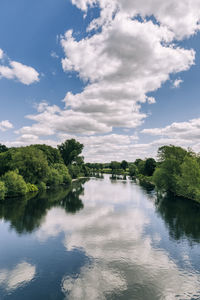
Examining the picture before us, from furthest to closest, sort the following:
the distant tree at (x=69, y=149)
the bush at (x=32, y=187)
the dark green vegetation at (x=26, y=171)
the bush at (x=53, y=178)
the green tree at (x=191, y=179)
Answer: the distant tree at (x=69, y=149) < the bush at (x=53, y=178) < the bush at (x=32, y=187) < the dark green vegetation at (x=26, y=171) < the green tree at (x=191, y=179)

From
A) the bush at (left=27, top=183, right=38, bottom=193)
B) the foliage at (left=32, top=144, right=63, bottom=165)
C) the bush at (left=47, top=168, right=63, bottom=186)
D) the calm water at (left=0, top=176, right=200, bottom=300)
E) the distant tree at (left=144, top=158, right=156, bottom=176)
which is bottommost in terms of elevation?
the calm water at (left=0, top=176, right=200, bottom=300)

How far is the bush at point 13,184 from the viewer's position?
2032 inches

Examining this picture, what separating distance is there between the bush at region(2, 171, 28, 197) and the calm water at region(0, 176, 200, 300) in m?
17.8

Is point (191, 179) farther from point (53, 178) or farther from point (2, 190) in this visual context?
point (53, 178)

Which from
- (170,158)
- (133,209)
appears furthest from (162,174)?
(133,209)

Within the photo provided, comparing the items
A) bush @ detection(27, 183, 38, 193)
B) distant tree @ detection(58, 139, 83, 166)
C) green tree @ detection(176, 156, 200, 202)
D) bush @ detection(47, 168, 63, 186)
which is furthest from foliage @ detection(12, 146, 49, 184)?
distant tree @ detection(58, 139, 83, 166)

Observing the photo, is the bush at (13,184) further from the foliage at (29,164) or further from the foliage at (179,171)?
the foliage at (179,171)

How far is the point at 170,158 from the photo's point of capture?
66688 mm

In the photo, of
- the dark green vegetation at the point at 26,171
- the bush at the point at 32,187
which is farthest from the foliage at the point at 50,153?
the bush at the point at 32,187

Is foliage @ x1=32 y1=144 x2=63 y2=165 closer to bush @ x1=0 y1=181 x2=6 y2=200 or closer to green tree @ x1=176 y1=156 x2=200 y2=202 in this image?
bush @ x1=0 y1=181 x2=6 y2=200

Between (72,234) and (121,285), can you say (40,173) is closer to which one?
(72,234)

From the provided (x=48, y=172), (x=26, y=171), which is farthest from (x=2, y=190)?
(x=48, y=172)

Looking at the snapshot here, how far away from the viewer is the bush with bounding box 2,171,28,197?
51.6 m

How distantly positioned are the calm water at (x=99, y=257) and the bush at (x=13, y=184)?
1778cm
